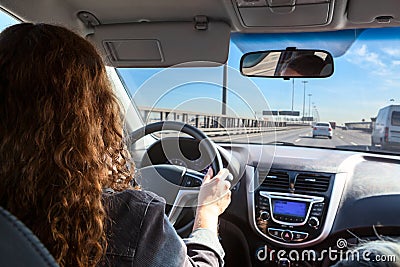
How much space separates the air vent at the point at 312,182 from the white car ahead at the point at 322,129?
61 centimetres

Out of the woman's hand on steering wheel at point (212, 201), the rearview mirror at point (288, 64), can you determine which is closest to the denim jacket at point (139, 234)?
the woman's hand on steering wheel at point (212, 201)

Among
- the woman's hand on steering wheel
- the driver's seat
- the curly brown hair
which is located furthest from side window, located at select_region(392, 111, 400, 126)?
the driver's seat

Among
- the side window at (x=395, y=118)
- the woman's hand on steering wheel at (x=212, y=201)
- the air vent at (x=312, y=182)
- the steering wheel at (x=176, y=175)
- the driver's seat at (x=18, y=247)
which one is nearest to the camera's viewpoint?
the driver's seat at (x=18, y=247)

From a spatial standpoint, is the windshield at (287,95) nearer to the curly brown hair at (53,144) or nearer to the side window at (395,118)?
the side window at (395,118)

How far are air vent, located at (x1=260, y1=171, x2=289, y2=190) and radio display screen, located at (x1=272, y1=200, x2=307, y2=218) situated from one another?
114 millimetres

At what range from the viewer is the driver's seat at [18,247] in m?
0.90

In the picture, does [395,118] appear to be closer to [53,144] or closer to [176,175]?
[176,175]

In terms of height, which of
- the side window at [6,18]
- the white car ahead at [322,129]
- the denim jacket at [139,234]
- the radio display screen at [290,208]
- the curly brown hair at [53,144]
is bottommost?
the radio display screen at [290,208]

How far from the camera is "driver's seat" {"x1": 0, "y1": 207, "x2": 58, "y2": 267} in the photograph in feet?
2.95

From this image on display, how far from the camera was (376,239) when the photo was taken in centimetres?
310

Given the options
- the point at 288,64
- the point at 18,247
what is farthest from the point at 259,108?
the point at 18,247

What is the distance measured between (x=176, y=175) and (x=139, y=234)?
5.02ft

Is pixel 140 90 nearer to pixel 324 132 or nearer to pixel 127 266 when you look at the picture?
pixel 324 132

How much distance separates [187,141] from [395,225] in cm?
149
